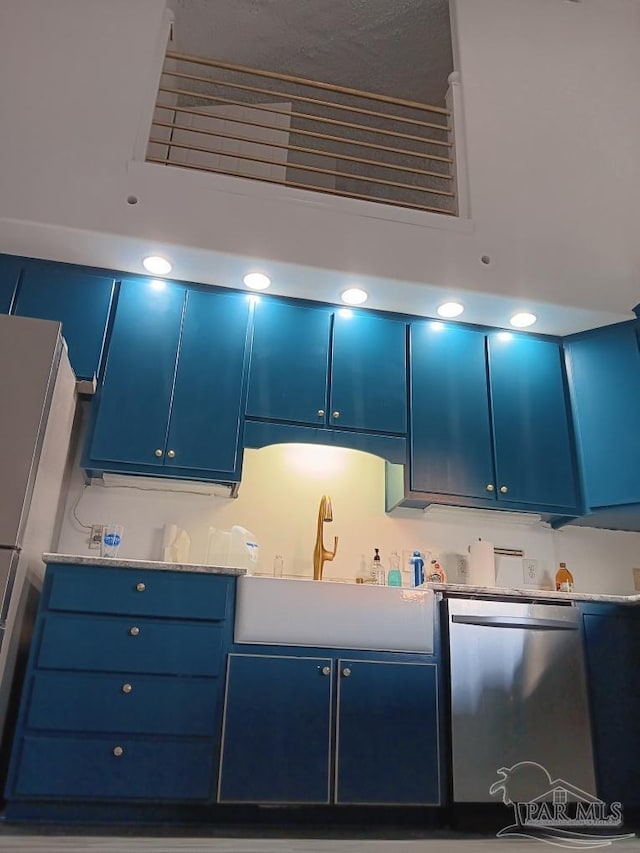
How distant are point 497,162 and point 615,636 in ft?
7.84

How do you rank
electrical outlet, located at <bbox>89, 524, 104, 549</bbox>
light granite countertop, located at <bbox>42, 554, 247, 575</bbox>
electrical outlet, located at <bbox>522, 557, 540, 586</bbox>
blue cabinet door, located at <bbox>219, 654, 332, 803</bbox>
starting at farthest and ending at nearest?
1. electrical outlet, located at <bbox>522, 557, 540, 586</bbox>
2. electrical outlet, located at <bbox>89, 524, 104, 549</bbox>
3. light granite countertop, located at <bbox>42, 554, 247, 575</bbox>
4. blue cabinet door, located at <bbox>219, 654, 332, 803</bbox>

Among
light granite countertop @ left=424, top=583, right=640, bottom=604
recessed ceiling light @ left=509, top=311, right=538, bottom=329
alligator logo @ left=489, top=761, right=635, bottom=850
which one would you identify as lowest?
alligator logo @ left=489, top=761, right=635, bottom=850

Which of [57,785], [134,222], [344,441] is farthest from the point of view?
[344,441]

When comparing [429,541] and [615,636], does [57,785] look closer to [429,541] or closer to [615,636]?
[429,541]

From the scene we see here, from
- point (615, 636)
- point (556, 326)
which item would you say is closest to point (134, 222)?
point (556, 326)

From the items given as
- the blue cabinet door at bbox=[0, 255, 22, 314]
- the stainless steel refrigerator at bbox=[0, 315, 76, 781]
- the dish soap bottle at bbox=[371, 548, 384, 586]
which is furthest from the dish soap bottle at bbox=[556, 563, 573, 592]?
the blue cabinet door at bbox=[0, 255, 22, 314]

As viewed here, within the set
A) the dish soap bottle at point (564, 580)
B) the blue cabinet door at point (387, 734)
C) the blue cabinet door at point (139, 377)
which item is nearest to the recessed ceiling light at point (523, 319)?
the dish soap bottle at point (564, 580)

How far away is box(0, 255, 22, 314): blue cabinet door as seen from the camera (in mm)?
2807

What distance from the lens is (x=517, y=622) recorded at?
8.07 ft

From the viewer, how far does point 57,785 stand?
6.59 ft

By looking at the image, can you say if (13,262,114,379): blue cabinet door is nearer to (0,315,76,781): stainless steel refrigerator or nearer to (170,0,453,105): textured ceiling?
(0,315,76,781): stainless steel refrigerator

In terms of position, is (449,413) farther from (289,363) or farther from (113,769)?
(113,769)

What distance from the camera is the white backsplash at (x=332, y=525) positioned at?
9.57 ft

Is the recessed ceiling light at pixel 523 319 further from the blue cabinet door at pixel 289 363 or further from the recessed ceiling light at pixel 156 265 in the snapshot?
the recessed ceiling light at pixel 156 265
